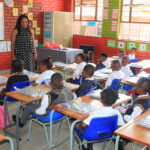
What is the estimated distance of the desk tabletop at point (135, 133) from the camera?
1717 millimetres

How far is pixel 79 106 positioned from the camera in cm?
238

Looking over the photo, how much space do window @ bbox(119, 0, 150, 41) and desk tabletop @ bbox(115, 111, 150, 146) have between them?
5.41 metres

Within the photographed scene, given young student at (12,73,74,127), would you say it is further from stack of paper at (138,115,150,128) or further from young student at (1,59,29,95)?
stack of paper at (138,115,150,128)

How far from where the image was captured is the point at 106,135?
223 centimetres

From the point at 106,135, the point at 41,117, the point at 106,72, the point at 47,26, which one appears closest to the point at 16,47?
the point at 106,72

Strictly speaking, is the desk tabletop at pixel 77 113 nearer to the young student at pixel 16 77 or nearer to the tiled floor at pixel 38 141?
the tiled floor at pixel 38 141

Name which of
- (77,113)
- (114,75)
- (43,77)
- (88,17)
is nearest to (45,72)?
(43,77)

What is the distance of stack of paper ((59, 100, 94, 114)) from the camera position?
2.29m

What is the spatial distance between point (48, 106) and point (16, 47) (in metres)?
2.41

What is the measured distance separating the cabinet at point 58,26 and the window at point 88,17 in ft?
1.03

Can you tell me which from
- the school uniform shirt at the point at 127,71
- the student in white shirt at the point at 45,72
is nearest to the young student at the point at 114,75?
the school uniform shirt at the point at 127,71

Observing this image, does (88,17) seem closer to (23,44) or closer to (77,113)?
(23,44)

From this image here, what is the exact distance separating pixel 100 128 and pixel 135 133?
1.28 ft

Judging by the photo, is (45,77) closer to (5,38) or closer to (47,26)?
(5,38)
